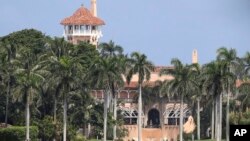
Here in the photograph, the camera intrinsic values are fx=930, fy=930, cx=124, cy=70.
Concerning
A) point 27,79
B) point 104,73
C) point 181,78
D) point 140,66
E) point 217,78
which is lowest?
point 27,79

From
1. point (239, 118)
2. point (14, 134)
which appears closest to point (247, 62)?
point (239, 118)

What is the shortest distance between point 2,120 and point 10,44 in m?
11.1

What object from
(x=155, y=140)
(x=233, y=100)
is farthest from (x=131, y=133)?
(x=233, y=100)

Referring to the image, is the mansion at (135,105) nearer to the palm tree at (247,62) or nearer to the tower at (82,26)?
the tower at (82,26)

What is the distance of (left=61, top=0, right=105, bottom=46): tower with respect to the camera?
188m

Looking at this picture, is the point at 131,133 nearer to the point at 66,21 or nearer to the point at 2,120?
the point at 2,120

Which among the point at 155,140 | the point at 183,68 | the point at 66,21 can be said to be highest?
the point at 66,21

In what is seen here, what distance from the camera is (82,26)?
18975 centimetres

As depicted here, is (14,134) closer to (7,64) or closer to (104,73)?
(104,73)

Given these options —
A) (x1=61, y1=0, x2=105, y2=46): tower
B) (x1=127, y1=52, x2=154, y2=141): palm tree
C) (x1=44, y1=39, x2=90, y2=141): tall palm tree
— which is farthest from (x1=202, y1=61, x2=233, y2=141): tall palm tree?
(x1=61, y1=0, x2=105, y2=46): tower

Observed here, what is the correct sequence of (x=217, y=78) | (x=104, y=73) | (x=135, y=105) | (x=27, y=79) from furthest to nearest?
(x=135, y=105), (x=104, y=73), (x=217, y=78), (x=27, y=79)

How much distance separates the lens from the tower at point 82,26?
618 ft

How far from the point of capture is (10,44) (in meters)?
126

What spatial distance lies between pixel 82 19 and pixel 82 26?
158cm
